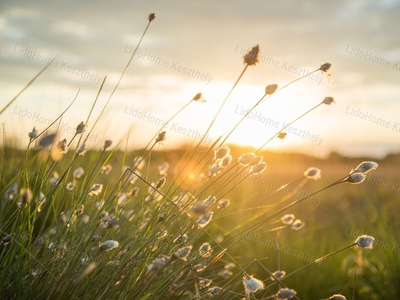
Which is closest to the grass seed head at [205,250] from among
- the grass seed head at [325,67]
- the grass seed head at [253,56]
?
the grass seed head at [253,56]

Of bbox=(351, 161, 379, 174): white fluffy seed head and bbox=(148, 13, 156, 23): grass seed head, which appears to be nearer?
bbox=(351, 161, 379, 174): white fluffy seed head

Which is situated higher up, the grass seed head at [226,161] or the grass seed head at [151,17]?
the grass seed head at [151,17]

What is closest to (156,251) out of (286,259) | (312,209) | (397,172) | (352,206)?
(286,259)

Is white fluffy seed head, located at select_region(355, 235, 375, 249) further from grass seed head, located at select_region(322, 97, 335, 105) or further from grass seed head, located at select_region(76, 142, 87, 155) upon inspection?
grass seed head, located at select_region(76, 142, 87, 155)

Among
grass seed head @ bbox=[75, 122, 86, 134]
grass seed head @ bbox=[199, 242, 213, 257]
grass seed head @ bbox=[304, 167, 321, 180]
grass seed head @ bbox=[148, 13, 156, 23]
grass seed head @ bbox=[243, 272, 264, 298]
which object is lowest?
grass seed head @ bbox=[199, 242, 213, 257]

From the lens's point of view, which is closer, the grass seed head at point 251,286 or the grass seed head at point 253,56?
the grass seed head at point 251,286

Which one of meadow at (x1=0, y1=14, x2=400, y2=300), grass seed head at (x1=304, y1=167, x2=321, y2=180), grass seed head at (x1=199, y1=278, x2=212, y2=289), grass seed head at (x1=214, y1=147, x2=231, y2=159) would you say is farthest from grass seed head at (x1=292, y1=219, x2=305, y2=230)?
grass seed head at (x1=214, y1=147, x2=231, y2=159)

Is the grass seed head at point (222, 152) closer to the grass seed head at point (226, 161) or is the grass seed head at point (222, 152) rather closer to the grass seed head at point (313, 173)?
the grass seed head at point (226, 161)

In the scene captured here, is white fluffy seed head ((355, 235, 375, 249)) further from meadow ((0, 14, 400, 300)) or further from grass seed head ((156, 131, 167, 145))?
grass seed head ((156, 131, 167, 145))

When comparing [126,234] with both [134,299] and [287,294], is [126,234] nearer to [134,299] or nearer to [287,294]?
[134,299]

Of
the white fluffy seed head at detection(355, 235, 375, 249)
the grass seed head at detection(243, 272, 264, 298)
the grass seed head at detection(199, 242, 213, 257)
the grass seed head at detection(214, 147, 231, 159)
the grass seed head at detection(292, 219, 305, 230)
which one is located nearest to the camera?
the grass seed head at detection(243, 272, 264, 298)

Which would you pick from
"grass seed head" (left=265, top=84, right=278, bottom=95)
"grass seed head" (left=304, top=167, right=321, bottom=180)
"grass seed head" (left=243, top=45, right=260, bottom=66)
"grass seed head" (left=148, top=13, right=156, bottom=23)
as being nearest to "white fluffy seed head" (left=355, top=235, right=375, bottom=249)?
"grass seed head" (left=304, top=167, right=321, bottom=180)

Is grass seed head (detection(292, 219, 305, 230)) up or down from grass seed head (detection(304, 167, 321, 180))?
down

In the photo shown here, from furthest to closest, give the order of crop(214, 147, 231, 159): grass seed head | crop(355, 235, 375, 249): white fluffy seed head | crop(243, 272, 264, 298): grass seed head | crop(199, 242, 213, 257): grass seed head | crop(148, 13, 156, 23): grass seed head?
crop(148, 13, 156, 23): grass seed head
crop(214, 147, 231, 159): grass seed head
crop(199, 242, 213, 257): grass seed head
crop(355, 235, 375, 249): white fluffy seed head
crop(243, 272, 264, 298): grass seed head
